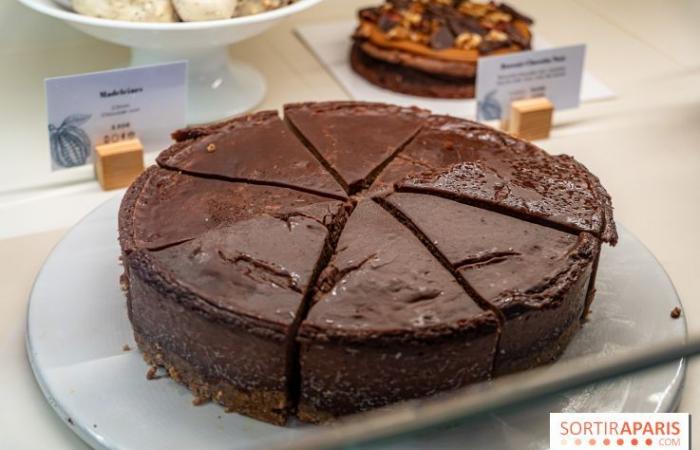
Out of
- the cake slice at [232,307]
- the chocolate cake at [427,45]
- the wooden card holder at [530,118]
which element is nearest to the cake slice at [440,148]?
the cake slice at [232,307]

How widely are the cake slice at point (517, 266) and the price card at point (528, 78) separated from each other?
0.58 metres

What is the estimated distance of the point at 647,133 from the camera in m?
1.99

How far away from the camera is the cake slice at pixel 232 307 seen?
3.96 ft

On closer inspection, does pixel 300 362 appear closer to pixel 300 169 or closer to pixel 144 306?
pixel 144 306

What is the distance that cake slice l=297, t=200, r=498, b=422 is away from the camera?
118 centimetres

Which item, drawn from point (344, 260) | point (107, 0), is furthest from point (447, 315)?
point (107, 0)

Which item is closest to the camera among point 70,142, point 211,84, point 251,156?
point 251,156

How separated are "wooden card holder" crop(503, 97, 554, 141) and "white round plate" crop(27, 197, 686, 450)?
1.45 ft

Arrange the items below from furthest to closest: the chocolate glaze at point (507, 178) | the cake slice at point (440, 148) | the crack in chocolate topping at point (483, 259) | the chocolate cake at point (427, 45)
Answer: the chocolate cake at point (427, 45)
the cake slice at point (440, 148)
the chocolate glaze at point (507, 178)
the crack in chocolate topping at point (483, 259)

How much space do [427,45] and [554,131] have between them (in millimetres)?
346

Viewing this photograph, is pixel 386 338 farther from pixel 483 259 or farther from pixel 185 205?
pixel 185 205

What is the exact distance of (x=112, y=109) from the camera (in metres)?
1.76

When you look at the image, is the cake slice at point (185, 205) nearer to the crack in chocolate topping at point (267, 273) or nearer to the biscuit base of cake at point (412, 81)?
the crack in chocolate topping at point (267, 273)

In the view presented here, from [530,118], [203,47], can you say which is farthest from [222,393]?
[530,118]
